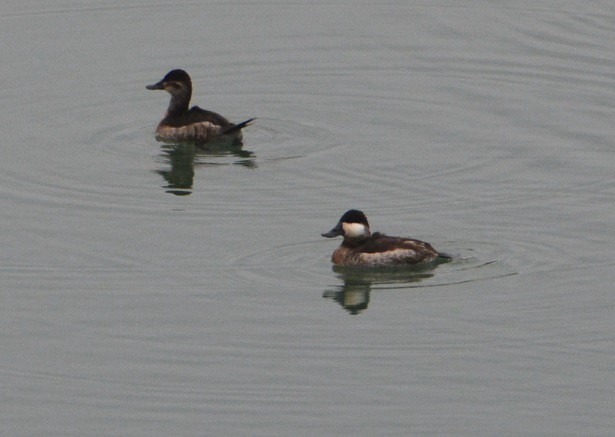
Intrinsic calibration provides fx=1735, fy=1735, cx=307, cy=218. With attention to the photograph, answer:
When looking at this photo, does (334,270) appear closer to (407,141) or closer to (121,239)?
(121,239)

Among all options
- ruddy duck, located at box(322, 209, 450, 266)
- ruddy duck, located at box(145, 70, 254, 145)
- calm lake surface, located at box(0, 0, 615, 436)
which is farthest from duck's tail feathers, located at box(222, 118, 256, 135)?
ruddy duck, located at box(322, 209, 450, 266)

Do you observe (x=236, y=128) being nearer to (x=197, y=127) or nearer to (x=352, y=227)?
(x=197, y=127)

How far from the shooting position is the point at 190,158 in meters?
24.3

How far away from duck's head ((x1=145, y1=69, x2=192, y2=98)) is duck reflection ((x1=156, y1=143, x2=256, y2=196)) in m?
1.45

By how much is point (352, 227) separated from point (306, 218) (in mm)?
1569

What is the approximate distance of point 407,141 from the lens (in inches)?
946

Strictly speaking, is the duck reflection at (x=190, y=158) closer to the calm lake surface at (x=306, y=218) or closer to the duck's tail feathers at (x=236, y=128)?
the calm lake surface at (x=306, y=218)

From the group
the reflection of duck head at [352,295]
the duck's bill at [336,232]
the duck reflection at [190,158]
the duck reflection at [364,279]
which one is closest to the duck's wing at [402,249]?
the duck reflection at [364,279]

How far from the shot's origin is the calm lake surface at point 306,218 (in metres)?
14.8

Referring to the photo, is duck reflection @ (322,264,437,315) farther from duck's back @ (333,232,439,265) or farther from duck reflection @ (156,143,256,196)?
duck reflection @ (156,143,256,196)

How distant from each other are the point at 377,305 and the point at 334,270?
1.28 meters

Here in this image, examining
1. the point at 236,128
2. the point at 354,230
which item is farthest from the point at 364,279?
the point at 236,128

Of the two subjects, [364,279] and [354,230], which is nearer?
[364,279]

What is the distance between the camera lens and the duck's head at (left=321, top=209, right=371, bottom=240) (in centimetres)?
1877
